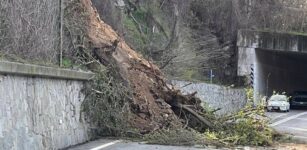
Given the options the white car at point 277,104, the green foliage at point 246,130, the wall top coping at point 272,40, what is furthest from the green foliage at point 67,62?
the wall top coping at point 272,40

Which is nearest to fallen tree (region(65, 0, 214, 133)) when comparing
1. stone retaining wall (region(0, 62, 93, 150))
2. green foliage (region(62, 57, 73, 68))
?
green foliage (region(62, 57, 73, 68))

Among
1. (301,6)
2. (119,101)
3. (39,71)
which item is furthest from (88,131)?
(301,6)

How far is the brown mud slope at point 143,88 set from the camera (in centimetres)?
1738

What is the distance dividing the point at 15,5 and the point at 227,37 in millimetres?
35662

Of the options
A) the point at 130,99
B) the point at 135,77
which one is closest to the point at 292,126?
the point at 135,77

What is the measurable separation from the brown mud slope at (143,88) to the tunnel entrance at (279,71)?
30.4 meters

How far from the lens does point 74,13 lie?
1838 cm

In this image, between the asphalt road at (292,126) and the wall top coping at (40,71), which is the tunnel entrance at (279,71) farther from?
the wall top coping at (40,71)

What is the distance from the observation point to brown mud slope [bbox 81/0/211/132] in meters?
17.4

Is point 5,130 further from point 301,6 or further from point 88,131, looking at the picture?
point 301,6

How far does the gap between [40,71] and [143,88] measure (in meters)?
6.22

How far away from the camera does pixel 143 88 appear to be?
18266mm

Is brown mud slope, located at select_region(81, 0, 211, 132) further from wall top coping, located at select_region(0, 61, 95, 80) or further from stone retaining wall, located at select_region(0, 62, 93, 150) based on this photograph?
stone retaining wall, located at select_region(0, 62, 93, 150)

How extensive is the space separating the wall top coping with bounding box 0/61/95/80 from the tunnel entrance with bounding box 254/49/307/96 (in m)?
34.8
